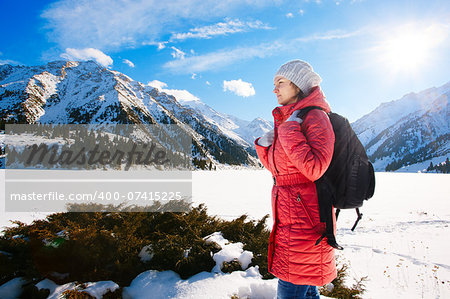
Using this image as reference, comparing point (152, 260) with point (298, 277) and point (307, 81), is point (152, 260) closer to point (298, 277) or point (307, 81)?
point (298, 277)

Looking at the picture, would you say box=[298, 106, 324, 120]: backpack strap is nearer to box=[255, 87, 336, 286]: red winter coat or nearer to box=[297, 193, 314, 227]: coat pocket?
box=[255, 87, 336, 286]: red winter coat

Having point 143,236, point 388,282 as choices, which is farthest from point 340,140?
point 388,282

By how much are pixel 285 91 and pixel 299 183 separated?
0.91 meters

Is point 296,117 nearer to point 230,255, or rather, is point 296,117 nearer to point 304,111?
point 304,111

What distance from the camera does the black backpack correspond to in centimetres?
177

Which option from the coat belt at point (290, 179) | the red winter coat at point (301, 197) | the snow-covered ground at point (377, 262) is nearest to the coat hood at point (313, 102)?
the red winter coat at point (301, 197)

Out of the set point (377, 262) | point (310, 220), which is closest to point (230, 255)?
point (310, 220)

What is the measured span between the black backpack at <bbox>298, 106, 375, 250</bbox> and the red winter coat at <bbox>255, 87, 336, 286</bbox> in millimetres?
79

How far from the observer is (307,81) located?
2.09 meters

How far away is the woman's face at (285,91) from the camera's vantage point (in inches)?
85.4

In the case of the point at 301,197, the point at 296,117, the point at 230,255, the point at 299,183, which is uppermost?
the point at 296,117

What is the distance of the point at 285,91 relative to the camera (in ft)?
7.16

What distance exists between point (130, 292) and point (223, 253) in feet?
5.75

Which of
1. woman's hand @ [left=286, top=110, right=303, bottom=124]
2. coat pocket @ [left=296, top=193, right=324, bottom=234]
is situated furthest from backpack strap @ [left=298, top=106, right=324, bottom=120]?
coat pocket @ [left=296, top=193, right=324, bottom=234]
